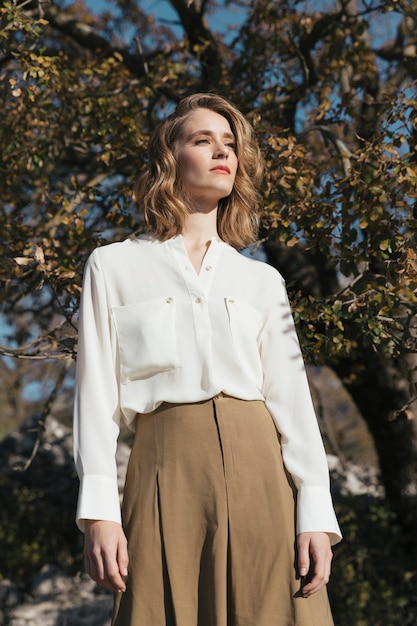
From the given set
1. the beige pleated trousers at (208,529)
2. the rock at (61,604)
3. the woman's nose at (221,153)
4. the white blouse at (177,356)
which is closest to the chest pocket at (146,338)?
the white blouse at (177,356)

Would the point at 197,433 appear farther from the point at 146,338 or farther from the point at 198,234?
the point at 198,234

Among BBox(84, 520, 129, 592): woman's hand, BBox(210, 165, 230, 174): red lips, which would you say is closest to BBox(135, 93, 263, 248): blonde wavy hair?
BBox(210, 165, 230, 174): red lips

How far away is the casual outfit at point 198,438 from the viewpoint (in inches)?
78.2

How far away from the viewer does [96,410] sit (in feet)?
6.83

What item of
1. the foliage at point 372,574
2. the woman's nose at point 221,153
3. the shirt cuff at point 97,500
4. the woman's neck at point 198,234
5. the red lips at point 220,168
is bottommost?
the foliage at point 372,574

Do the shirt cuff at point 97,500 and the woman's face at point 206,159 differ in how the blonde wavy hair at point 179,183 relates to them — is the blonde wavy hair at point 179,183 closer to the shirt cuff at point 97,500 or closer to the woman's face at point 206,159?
the woman's face at point 206,159

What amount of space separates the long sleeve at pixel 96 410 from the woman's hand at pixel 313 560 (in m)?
0.47

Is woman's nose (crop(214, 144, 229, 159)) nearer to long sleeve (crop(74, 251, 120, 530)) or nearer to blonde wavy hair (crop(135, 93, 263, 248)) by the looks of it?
blonde wavy hair (crop(135, 93, 263, 248))

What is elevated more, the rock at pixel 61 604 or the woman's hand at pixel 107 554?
the woman's hand at pixel 107 554

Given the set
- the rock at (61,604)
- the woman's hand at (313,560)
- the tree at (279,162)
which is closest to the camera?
the woman's hand at (313,560)

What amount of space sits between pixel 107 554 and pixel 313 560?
1.73 feet

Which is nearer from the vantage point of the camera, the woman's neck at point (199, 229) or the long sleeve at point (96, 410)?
the long sleeve at point (96, 410)

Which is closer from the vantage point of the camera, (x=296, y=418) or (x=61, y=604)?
(x=296, y=418)

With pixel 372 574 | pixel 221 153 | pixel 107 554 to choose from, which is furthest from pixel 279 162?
pixel 372 574
